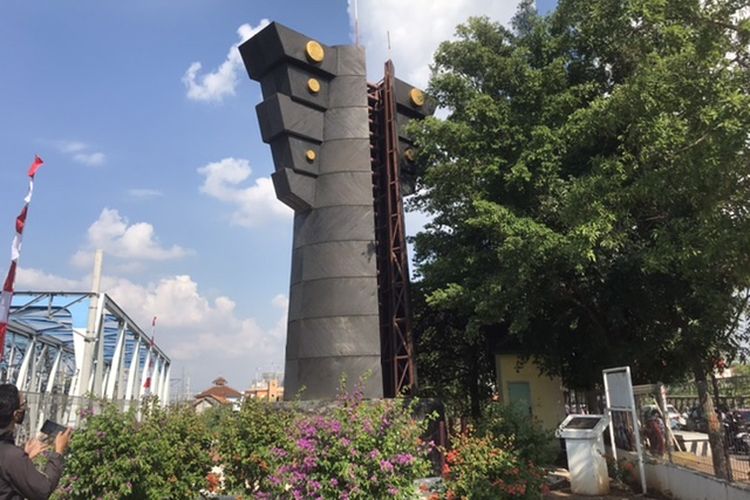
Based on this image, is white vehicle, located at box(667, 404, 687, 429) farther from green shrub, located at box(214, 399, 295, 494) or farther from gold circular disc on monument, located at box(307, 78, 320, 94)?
gold circular disc on monument, located at box(307, 78, 320, 94)

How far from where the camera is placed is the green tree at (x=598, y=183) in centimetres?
792

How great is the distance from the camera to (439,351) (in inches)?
958

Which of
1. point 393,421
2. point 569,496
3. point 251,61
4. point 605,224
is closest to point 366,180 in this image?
point 251,61

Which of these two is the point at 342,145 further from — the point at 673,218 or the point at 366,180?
the point at 673,218

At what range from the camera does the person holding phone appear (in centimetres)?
346

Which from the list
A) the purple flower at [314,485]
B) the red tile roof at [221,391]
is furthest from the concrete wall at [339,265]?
the red tile roof at [221,391]

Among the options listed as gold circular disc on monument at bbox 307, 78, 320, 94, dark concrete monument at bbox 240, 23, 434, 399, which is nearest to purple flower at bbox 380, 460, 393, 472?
dark concrete monument at bbox 240, 23, 434, 399

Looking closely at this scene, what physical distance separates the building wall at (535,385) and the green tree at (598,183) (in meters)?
0.73

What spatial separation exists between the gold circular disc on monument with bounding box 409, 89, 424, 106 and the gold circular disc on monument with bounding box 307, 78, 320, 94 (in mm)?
4220

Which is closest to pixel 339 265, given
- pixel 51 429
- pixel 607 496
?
pixel 607 496

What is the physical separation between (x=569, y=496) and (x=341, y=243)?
34.4 feet

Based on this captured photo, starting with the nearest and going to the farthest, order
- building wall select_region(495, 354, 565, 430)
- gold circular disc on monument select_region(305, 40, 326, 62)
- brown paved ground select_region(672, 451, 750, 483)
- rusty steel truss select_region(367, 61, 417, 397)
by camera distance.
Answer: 1. brown paved ground select_region(672, 451, 750, 483)
2. rusty steel truss select_region(367, 61, 417, 397)
3. gold circular disc on monument select_region(305, 40, 326, 62)
4. building wall select_region(495, 354, 565, 430)

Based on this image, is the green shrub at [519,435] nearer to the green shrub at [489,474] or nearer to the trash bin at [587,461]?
the green shrub at [489,474]

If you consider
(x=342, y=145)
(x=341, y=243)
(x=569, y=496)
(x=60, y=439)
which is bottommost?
(x=569, y=496)
